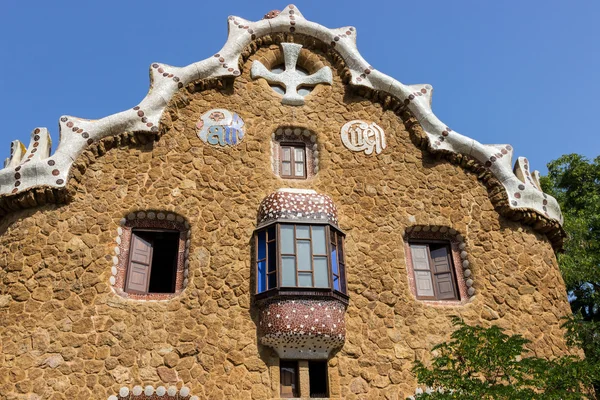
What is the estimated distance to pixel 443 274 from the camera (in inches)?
350

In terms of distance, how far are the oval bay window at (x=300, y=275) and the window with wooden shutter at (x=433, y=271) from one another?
1.27 m

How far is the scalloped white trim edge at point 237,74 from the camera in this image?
26.9ft

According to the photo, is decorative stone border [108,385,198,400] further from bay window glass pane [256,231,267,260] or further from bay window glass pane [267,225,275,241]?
bay window glass pane [267,225,275,241]

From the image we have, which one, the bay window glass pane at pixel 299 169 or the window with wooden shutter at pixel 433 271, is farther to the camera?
the bay window glass pane at pixel 299 169

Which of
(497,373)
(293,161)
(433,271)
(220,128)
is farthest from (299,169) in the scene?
(497,373)

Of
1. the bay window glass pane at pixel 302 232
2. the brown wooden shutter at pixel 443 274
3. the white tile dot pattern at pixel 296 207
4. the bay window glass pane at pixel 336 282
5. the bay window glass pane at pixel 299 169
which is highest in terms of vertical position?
the bay window glass pane at pixel 299 169

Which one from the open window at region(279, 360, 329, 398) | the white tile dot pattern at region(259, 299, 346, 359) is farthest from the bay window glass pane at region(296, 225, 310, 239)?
the open window at region(279, 360, 329, 398)

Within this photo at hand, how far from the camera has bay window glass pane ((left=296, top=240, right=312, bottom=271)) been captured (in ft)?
26.1

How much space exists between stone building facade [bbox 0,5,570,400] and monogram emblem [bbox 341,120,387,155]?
0.04 metres

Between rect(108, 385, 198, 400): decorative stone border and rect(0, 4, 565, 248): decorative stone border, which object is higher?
rect(0, 4, 565, 248): decorative stone border

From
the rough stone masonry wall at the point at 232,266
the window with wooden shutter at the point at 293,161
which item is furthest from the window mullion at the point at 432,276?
the window with wooden shutter at the point at 293,161

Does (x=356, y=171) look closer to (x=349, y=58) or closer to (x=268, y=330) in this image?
(x=349, y=58)

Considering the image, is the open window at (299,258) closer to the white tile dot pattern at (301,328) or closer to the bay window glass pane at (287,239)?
the bay window glass pane at (287,239)

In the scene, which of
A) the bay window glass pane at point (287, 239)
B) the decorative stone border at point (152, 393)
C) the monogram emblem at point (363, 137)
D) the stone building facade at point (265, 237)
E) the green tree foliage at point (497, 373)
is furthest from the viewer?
the monogram emblem at point (363, 137)
